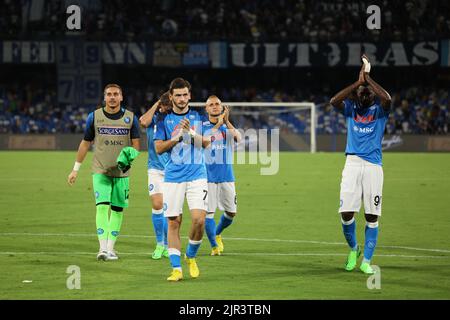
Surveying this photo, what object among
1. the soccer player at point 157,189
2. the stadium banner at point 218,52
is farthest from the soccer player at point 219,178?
the stadium banner at point 218,52

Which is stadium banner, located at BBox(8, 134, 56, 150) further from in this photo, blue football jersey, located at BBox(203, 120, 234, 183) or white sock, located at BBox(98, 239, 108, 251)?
white sock, located at BBox(98, 239, 108, 251)

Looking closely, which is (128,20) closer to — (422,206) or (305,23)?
(305,23)

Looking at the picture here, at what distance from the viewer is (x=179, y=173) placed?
11.2m

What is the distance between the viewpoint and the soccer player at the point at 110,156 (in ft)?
42.5

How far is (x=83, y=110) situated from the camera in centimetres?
4912

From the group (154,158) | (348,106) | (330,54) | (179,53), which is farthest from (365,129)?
(179,53)

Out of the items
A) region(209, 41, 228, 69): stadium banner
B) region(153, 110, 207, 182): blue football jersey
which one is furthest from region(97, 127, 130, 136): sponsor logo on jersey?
region(209, 41, 228, 69): stadium banner

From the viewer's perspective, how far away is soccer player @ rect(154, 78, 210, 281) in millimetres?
11117

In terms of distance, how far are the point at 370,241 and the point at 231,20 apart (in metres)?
40.2

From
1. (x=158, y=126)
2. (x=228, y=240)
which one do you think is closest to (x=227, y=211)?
(x=228, y=240)

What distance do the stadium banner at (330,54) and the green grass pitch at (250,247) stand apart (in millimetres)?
20820

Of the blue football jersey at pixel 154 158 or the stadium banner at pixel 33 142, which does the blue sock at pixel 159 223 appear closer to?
the blue football jersey at pixel 154 158
